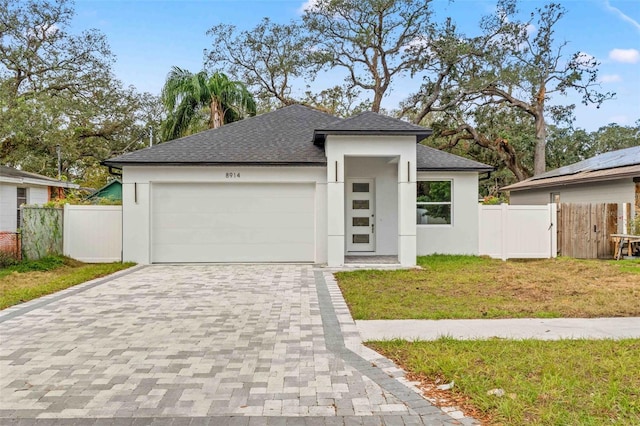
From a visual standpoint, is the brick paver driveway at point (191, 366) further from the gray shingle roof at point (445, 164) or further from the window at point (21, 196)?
the window at point (21, 196)

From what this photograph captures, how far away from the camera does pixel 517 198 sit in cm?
2259

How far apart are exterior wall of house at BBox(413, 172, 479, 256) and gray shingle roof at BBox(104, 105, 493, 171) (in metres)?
0.38

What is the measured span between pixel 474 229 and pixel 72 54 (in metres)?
24.0

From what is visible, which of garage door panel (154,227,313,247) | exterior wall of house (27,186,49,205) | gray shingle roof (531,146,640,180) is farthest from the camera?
exterior wall of house (27,186,49,205)

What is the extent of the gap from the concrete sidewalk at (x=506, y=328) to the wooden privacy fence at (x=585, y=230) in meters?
8.13

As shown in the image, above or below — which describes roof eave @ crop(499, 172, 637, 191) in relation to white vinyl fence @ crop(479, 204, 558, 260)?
Result: above

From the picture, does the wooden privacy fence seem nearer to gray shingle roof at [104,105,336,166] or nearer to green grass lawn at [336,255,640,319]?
green grass lawn at [336,255,640,319]

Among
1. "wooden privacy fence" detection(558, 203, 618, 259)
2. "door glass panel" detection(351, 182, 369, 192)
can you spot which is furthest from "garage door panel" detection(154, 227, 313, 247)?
"wooden privacy fence" detection(558, 203, 618, 259)

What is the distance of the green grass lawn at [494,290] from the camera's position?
6402 mm

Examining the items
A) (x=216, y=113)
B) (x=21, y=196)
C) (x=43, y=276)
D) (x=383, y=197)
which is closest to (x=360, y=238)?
(x=383, y=197)

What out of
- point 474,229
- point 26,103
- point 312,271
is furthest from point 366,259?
point 26,103

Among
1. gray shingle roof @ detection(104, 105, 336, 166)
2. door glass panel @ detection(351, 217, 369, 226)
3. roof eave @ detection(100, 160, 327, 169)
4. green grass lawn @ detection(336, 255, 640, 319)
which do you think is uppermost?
gray shingle roof @ detection(104, 105, 336, 166)

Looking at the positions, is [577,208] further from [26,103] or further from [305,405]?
[26,103]

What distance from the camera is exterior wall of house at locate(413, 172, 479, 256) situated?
1296 cm
